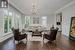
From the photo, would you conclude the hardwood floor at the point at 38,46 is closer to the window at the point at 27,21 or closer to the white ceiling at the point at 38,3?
the white ceiling at the point at 38,3

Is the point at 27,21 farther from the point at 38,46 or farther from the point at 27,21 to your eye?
the point at 38,46

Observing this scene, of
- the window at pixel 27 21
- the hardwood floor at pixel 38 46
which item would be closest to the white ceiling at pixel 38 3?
the hardwood floor at pixel 38 46

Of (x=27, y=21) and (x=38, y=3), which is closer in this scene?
(x=38, y=3)

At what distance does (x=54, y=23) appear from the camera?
59.5 feet

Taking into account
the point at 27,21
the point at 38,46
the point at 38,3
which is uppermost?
the point at 38,3

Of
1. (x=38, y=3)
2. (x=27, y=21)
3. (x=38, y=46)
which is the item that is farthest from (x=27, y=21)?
(x=38, y=46)

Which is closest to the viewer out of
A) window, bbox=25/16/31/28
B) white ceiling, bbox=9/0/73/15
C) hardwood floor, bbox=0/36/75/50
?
hardwood floor, bbox=0/36/75/50

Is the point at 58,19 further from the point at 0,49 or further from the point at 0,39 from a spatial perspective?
the point at 0,49

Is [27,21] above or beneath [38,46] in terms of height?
above

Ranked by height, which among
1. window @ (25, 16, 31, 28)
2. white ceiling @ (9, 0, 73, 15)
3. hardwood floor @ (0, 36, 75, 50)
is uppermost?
white ceiling @ (9, 0, 73, 15)

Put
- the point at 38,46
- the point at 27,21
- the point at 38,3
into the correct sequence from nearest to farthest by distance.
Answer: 1. the point at 38,46
2. the point at 38,3
3. the point at 27,21

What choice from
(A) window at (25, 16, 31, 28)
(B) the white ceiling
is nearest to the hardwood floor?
(B) the white ceiling

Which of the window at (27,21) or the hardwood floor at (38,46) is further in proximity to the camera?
the window at (27,21)

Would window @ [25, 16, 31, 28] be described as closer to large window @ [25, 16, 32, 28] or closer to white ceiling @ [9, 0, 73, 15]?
large window @ [25, 16, 32, 28]
